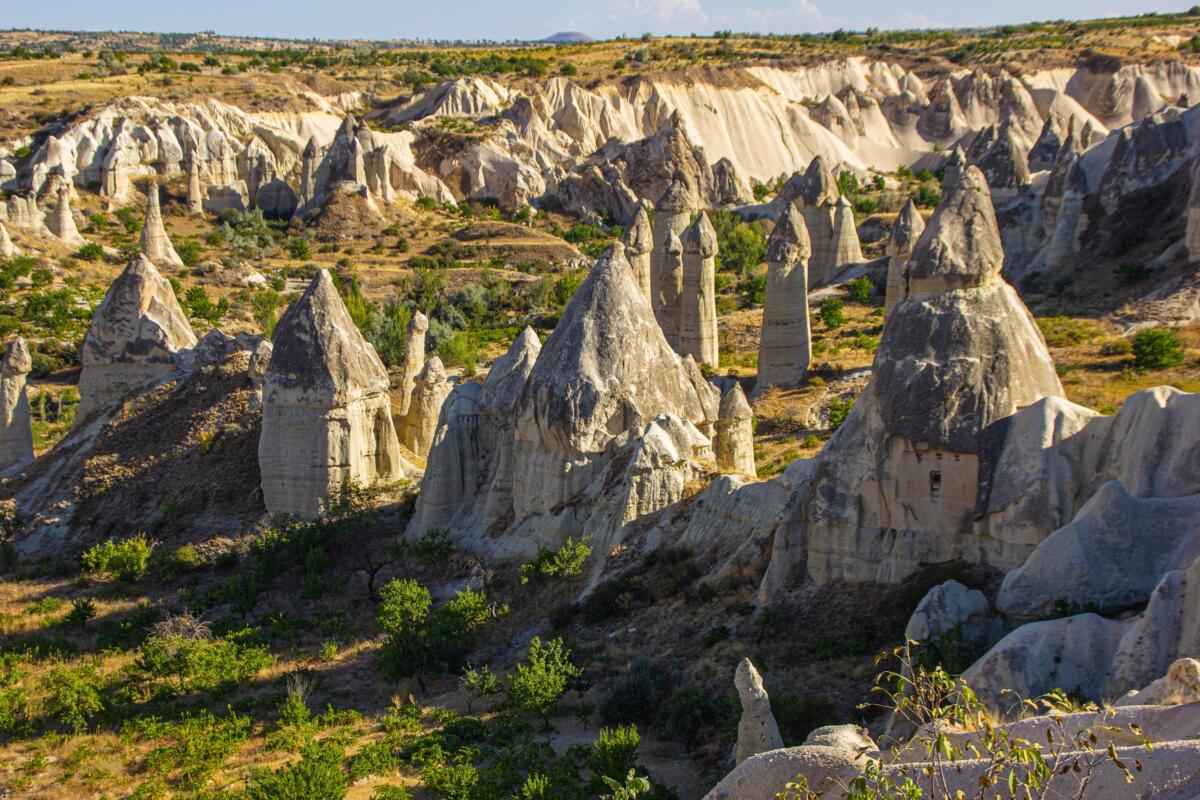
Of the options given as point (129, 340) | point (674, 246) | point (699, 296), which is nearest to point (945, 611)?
point (699, 296)

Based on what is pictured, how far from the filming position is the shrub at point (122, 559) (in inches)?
709

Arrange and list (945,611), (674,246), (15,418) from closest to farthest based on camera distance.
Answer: (945,611) < (15,418) < (674,246)

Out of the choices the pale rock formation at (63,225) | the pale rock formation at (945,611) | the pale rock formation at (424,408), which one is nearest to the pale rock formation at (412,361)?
the pale rock formation at (424,408)

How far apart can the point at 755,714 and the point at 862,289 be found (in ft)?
86.0

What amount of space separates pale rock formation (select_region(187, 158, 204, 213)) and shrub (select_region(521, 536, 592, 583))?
45528 millimetres

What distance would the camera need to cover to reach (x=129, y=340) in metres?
22.4

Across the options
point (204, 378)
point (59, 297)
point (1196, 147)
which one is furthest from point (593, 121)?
point (204, 378)

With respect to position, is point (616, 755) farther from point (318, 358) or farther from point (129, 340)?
point (129, 340)

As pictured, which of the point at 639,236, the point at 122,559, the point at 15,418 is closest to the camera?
the point at 122,559

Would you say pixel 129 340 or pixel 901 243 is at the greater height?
pixel 901 243

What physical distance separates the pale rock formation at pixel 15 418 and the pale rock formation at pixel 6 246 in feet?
69.0

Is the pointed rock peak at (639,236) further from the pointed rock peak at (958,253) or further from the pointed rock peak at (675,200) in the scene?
the pointed rock peak at (958,253)

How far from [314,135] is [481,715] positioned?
58.0m

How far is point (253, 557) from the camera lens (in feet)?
59.3
